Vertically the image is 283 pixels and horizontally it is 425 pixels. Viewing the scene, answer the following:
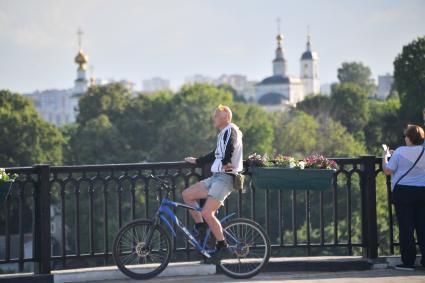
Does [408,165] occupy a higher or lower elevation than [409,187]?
higher

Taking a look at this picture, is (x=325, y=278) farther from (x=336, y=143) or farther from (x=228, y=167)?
(x=336, y=143)

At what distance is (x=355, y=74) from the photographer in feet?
619

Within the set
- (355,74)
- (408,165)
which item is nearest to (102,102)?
(408,165)

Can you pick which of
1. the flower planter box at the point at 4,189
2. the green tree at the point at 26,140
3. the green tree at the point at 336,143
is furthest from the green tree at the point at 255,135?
the flower planter box at the point at 4,189

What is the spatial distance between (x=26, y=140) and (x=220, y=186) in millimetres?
71438

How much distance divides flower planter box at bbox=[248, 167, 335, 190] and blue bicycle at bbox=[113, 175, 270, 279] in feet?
1.71

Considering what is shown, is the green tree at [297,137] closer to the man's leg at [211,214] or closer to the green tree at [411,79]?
the green tree at [411,79]

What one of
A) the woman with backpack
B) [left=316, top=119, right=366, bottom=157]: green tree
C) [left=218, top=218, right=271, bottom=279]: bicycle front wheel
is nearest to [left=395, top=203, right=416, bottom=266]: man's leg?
the woman with backpack

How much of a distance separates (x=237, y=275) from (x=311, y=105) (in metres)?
103

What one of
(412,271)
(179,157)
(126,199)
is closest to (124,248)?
(412,271)

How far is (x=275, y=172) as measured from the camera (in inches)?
467

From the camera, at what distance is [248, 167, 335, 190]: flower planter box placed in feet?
38.9

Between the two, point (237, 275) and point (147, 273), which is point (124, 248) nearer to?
point (147, 273)

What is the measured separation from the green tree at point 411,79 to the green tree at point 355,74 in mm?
115735
